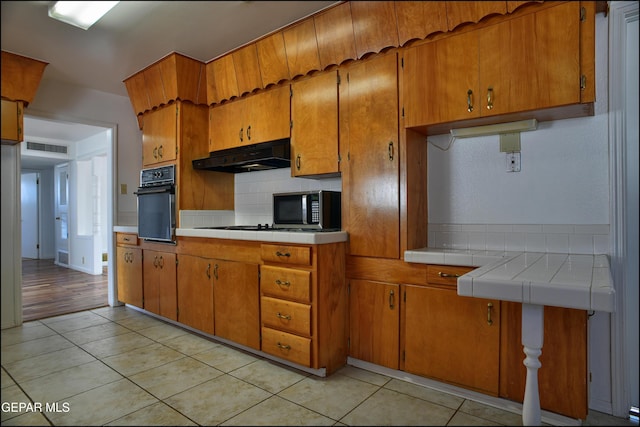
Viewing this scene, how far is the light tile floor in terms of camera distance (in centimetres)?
132

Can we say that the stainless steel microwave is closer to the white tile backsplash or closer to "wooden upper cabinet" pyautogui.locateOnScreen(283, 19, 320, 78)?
the white tile backsplash

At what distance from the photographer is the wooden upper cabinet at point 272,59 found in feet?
7.92

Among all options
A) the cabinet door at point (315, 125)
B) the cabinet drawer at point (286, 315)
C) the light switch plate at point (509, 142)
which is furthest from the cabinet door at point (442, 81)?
the cabinet drawer at point (286, 315)

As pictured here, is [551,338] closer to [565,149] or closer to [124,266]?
[565,149]

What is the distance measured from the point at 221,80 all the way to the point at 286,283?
5.86ft

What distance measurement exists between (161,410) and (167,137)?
2.27 m

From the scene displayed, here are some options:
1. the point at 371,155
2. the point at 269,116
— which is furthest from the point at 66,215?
the point at 371,155

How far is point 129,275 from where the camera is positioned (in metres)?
3.54

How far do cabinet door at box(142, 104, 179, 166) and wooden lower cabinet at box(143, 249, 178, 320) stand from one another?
864mm

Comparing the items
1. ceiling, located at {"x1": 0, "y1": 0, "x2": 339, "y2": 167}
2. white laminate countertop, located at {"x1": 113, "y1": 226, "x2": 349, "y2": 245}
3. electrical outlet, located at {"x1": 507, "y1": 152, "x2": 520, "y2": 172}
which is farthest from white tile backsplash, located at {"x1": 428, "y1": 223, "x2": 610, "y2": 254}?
ceiling, located at {"x1": 0, "y1": 0, "x2": 339, "y2": 167}

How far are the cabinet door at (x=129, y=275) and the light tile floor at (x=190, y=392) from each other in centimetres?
91

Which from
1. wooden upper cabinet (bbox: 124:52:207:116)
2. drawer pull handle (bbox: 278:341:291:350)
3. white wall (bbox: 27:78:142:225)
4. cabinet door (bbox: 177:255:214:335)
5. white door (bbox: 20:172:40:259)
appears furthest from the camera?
white wall (bbox: 27:78:142:225)

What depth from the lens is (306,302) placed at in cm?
211

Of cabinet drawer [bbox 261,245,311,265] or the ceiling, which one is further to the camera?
cabinet drawer [bbox 261,245,311,265]
